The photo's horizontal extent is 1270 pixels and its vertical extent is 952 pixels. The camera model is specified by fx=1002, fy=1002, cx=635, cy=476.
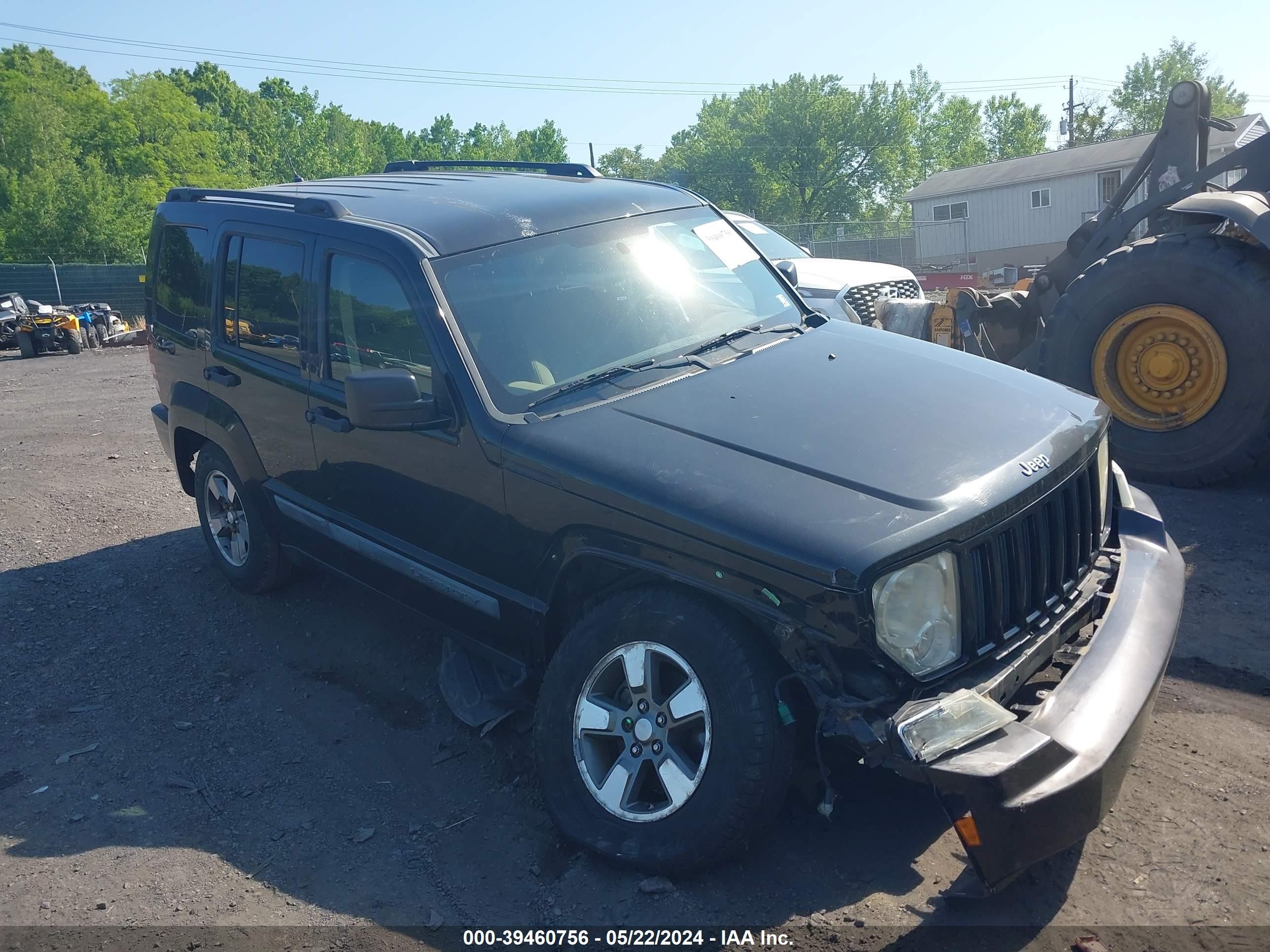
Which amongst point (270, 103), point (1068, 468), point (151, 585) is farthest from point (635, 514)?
point (270, 103)

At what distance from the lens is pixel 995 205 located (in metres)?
39.7

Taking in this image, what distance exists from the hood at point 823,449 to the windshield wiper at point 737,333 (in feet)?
0.57

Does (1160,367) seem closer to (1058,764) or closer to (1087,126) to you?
(1058,764)

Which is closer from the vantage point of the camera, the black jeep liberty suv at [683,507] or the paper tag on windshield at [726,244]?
the black jeep liberty suv at [683,507]

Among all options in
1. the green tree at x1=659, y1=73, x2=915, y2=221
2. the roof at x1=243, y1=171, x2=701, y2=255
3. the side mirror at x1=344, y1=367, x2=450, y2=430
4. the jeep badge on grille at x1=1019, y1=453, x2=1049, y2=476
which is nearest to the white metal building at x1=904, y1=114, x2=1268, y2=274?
the green tree at x1=659, y1=73, x2=915, y2=221

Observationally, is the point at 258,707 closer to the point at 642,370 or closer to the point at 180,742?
the point at 180,742

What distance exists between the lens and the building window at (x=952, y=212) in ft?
135

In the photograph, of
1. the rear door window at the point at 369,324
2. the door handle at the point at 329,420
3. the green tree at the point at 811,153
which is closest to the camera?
the rear door window at the point at 369,324

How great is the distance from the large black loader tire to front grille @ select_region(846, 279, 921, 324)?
2312 millimetres

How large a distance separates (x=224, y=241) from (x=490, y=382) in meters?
2.38

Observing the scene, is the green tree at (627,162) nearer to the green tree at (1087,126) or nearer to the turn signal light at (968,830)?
the green tree at (1087,126)

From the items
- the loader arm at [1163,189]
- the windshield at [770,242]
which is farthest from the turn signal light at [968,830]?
the windshield at [770,242]

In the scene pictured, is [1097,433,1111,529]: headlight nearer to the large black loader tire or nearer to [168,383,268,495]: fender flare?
the large black loader tire

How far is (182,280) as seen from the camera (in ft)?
18.4
